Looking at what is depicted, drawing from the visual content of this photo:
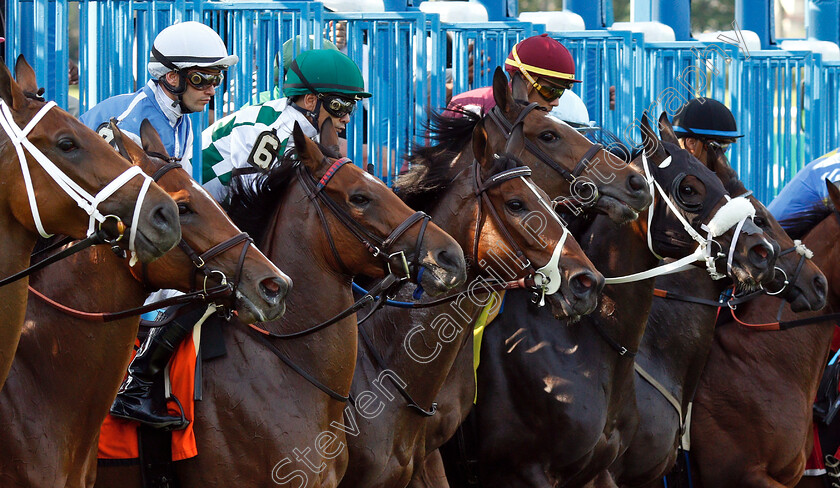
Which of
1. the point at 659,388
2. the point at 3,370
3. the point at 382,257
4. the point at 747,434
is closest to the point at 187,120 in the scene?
the point at 382,257

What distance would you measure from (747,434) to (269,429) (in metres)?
3.34

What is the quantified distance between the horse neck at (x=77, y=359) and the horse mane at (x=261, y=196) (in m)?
0.96

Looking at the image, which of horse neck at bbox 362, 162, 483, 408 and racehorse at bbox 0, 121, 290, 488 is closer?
racehorse at bbox 0, 121, 290, 488

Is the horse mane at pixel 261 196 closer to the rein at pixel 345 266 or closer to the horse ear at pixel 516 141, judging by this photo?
the rein at pixel 345 266

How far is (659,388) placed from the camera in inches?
275

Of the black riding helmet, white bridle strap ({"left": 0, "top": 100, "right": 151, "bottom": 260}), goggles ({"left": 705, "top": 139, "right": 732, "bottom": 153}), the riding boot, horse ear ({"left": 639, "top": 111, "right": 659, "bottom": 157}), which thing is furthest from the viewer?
the black riding helmet

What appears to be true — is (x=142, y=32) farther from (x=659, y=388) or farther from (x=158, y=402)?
(x=659, y=388)

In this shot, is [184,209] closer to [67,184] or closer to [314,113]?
[67,184]

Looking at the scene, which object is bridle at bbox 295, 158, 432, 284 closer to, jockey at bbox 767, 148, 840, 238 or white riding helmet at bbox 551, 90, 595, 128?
white riding helmet at bbox 551, 90, 595, 128

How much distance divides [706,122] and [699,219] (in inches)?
61.5

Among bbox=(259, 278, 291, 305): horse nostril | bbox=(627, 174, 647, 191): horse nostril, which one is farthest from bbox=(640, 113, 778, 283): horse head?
bbox=(259, 278, 291, 305): horse nostril

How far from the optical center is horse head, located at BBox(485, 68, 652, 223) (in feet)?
20.0

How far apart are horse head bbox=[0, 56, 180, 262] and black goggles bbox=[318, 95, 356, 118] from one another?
220cm

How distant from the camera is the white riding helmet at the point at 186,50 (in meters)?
6.09
